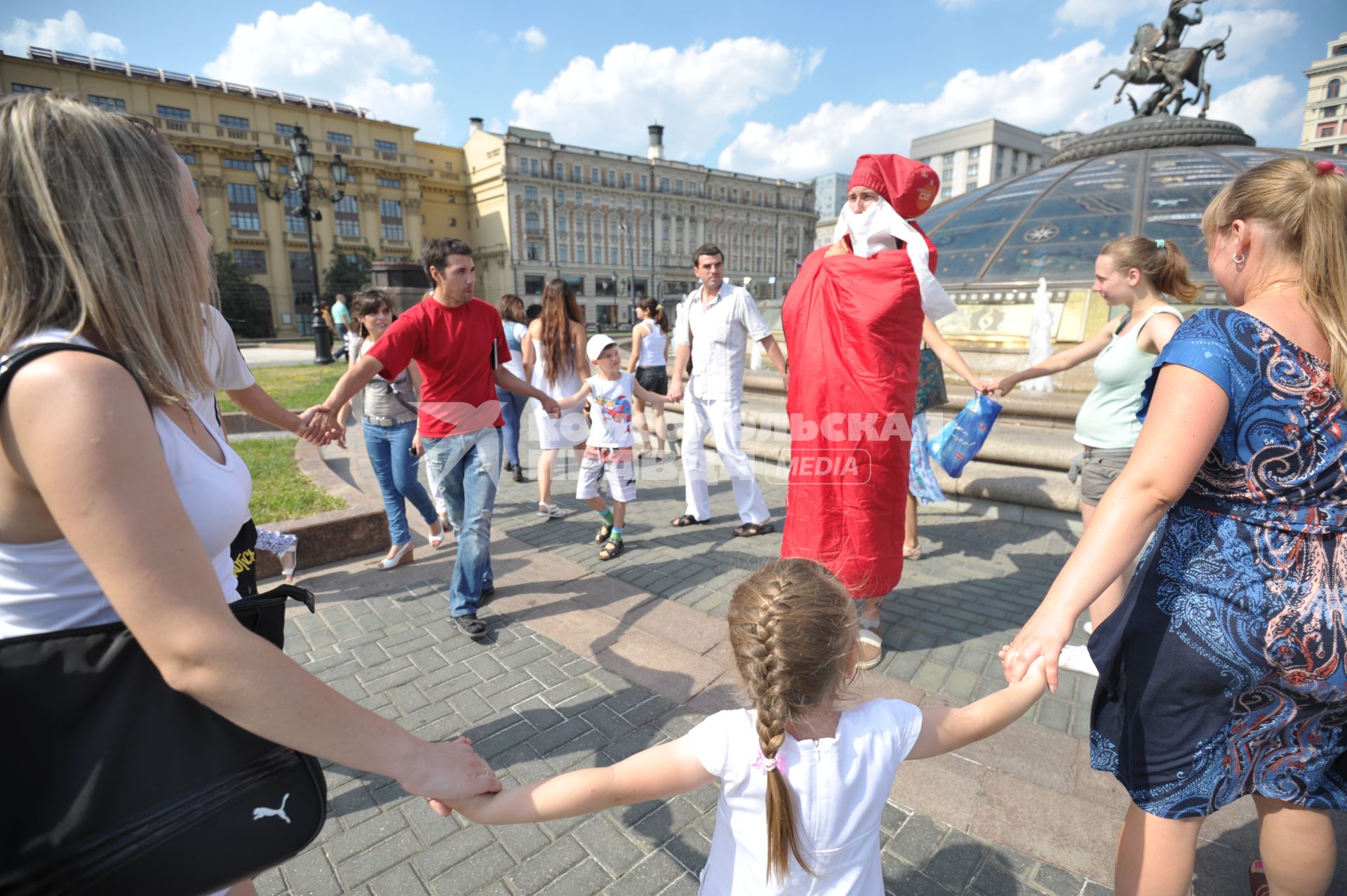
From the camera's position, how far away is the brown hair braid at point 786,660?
129 centimetres

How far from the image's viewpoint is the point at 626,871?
2.12 meters

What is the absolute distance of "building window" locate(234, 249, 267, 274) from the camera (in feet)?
175

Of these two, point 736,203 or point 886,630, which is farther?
point 736,203

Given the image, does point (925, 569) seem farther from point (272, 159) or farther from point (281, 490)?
point (272, 159)

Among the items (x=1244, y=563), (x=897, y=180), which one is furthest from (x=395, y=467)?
(x=1244, y=563)

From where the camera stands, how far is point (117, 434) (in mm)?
879

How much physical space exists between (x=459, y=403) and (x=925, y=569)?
133 inches

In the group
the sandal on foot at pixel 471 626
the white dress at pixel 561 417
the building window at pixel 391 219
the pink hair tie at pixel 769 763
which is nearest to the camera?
the pink hair tie at pixel 769 763

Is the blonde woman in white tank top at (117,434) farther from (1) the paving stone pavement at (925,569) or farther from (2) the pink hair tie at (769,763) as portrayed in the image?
(1) the paving stone pavement at (925,569)

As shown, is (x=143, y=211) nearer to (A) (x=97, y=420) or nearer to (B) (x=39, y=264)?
(B) (x=39, y=264)

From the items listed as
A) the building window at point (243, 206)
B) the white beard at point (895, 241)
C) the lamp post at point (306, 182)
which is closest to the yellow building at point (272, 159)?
the building window at point (243, 206)

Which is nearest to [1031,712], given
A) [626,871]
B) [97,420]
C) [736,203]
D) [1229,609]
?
[1229,609]

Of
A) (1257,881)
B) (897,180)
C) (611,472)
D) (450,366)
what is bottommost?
(1257,881)

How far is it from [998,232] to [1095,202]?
1.87 m
